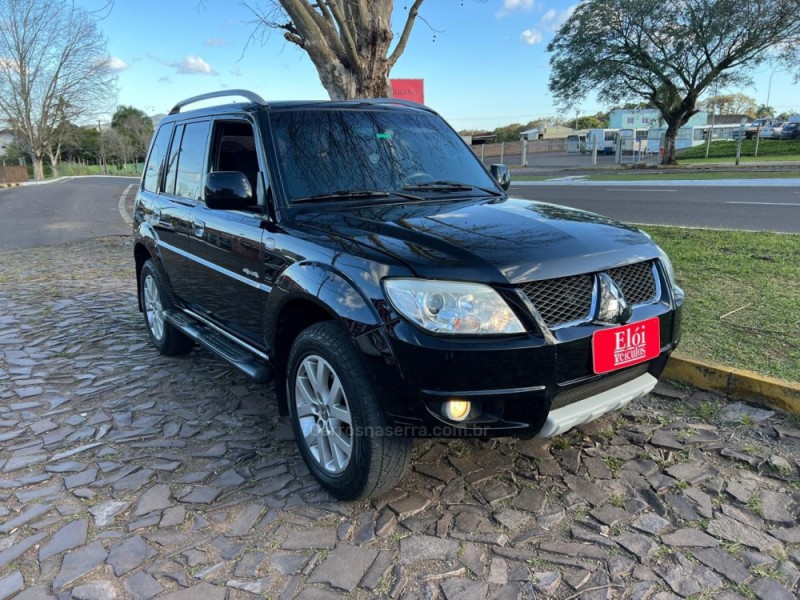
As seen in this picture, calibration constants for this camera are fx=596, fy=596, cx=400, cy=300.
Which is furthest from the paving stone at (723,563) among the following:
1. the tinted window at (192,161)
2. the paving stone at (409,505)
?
the tinted window at (192,161)

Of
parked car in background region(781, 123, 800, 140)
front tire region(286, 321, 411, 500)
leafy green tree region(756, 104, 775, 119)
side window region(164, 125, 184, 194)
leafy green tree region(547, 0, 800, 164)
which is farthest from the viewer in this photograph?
leafy green tree region(756, 104, 775, 119)

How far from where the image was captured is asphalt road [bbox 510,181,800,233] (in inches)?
399

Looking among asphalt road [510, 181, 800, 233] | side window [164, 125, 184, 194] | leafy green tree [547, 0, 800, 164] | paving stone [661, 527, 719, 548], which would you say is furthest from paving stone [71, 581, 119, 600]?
leafy green tree [547, 0, 800, 164]

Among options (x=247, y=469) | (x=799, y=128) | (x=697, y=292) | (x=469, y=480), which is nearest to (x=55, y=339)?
(x=247, y=469)

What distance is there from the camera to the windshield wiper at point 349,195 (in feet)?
10.7

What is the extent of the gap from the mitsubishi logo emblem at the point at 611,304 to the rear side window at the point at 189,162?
2.72 m

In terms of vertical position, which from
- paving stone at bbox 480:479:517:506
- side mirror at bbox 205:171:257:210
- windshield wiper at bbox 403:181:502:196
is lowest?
paving stone at bbox 480:479:517:506

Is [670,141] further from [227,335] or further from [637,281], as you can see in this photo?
[227,335]

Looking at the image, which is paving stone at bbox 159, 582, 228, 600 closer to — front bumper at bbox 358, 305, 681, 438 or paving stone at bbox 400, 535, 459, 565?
paving stone at bbox 400, 535, 459, 565

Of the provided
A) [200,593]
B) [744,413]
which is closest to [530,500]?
[200,593]

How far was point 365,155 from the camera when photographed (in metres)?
3.57

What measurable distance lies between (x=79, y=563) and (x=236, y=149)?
2446 mm

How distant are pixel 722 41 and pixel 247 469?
30474 millimetres

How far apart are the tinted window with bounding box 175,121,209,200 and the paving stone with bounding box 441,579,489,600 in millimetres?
2937
